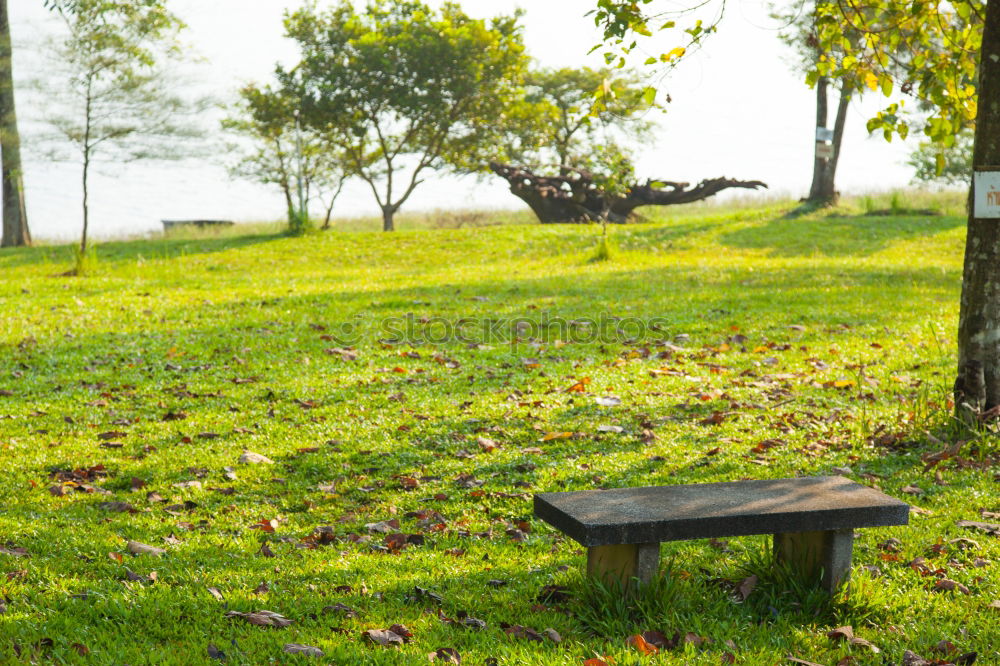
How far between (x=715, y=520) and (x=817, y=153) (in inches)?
1031

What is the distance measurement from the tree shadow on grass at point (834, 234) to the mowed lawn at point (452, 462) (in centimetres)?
669

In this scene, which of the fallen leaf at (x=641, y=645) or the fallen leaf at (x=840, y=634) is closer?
the fallen leaf at (x=641, y=645)

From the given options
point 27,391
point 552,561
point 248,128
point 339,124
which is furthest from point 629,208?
point 552,561

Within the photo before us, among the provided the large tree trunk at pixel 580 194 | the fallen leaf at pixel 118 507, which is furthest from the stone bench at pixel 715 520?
the large tree trunk at pixel 580 194

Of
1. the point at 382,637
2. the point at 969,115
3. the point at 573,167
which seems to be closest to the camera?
the point at 382,637

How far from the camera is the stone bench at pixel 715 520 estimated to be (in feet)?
13.1

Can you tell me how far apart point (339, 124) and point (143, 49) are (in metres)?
8.65

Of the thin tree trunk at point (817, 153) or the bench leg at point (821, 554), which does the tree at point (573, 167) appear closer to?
the thin tree trunk at point (817, 153)

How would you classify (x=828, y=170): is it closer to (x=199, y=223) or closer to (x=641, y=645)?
(x=199, y=223)

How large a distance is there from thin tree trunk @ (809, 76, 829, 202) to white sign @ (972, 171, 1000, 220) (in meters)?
22.1

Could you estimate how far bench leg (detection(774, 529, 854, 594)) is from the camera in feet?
14.3

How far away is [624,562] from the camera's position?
4.20m

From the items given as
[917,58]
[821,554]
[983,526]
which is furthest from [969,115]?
[821,554]

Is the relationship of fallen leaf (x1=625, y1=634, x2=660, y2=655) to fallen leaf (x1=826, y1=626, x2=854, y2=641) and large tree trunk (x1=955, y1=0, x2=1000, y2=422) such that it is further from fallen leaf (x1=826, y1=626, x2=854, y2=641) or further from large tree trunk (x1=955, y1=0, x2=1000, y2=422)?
large tree trunk (x1=955, y1=0, x2=1000, y2=422)
